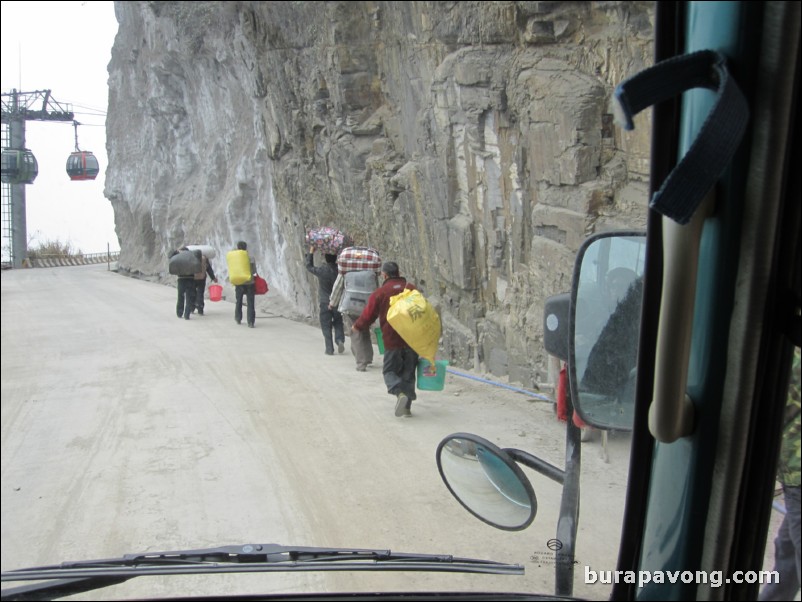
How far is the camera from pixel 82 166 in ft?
12.1

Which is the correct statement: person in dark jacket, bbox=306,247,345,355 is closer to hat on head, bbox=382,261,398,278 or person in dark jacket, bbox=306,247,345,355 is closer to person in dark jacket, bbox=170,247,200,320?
hat on head, bbox=382,261,398,278

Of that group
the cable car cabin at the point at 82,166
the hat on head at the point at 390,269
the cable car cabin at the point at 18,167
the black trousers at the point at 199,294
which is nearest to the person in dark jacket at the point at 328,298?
the hat on head at the point at 390,269

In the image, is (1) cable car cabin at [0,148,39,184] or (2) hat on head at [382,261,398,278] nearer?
(1) cable car cabin at [0,148,39,184]

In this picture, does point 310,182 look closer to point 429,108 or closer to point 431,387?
point 429,108

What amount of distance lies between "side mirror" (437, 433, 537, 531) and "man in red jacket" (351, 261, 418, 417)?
3.79 m

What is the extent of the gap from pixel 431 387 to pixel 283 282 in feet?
41.7

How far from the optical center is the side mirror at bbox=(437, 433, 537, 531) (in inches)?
94.4

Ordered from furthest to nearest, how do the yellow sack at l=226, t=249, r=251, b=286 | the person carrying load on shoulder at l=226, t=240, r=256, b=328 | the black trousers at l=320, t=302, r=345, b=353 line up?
the yellow sack at l=226, t=249, r=251, b=286 < the person carrying load on shoulder at l=226, t=240, r=256, b=328 < the black trousers at l=320, t=302, r=345, b=353

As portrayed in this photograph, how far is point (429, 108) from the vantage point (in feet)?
37.5

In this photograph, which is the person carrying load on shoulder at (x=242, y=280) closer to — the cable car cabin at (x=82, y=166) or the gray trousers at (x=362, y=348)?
the gray trousers at (x=362, y=348)

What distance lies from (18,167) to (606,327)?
1.70 m

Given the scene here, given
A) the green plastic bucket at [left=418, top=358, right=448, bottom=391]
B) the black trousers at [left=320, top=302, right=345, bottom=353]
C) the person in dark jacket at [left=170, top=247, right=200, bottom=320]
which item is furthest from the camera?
the person in dark jacket at [left=170, top=247, right=200, bottom=320]

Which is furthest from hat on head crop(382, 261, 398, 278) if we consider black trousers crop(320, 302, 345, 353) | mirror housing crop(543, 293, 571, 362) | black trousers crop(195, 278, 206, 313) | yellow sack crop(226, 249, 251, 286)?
black trousers crop(195, 278, 206, 313)

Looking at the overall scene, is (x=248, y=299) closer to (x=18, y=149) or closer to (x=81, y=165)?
(x=81, y=165)
